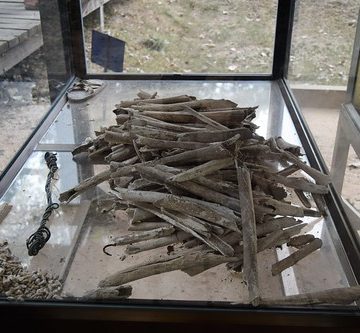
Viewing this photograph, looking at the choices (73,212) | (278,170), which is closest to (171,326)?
(73,212)

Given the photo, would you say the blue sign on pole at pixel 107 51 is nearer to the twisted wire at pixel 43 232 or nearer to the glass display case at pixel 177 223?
the glass display case at pixel 177 223

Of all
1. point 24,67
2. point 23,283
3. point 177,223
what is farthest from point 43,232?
point 24,67

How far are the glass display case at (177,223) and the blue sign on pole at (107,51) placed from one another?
250 mm

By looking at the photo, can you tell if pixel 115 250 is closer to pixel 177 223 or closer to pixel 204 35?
pixel 177 223

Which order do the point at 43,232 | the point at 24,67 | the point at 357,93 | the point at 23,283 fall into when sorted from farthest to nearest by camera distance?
the point at 24,67, the point at 357,93, the point at 43,232, the point at 23,283

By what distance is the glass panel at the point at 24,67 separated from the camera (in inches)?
57.2

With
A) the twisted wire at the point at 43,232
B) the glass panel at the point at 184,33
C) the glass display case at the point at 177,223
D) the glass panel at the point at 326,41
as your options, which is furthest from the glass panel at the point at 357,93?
the twisted wire at the point at 43,232

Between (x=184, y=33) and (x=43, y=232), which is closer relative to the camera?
(x=43, y=232)

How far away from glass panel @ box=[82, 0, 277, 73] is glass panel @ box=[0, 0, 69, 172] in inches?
8.6

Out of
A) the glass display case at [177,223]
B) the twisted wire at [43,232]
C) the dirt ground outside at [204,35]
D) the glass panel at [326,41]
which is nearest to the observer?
the glass display case at [177,223]

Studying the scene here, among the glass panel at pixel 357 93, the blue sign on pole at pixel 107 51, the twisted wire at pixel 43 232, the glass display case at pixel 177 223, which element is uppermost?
the glass panel at pixel 357 93

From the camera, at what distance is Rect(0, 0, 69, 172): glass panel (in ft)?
4.77

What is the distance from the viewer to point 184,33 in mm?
1957

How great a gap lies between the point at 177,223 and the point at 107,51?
108 cm
